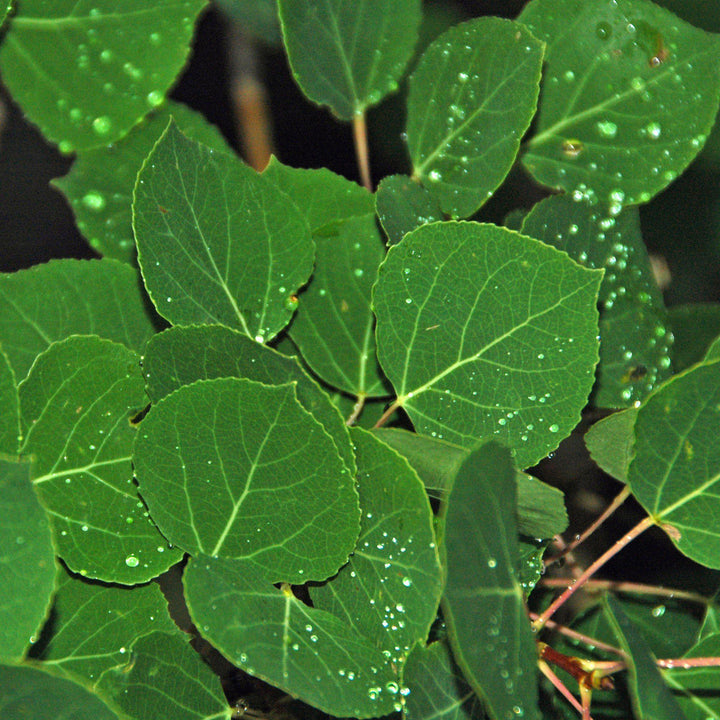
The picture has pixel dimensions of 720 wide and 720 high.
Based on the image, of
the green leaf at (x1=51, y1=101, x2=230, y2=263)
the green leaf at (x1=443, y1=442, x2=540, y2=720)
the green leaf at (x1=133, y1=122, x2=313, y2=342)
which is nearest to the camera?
the green leaf at (x1=443, y1=442, x2=540, y2=720)

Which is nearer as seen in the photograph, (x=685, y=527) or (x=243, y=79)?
(x=685, y=527)

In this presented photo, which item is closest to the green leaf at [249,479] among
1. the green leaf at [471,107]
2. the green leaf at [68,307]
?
the green leaf at [68,307]

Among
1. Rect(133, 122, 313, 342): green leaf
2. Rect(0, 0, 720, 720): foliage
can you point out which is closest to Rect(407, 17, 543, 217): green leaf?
Rect(0, 0, 720, 720): foliage

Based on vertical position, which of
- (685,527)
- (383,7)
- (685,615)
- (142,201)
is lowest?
(685,615)

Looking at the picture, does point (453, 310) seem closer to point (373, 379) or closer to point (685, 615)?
point (373, 379)

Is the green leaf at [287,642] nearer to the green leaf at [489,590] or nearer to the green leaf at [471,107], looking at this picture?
the green leaf at [489,590]

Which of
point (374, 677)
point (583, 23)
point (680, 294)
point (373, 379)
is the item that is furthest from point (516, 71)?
point (680, 294)

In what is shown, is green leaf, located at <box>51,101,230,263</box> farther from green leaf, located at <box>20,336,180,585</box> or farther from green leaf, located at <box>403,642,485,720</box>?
green leaf, located at <box>403,642,485,720</box>
